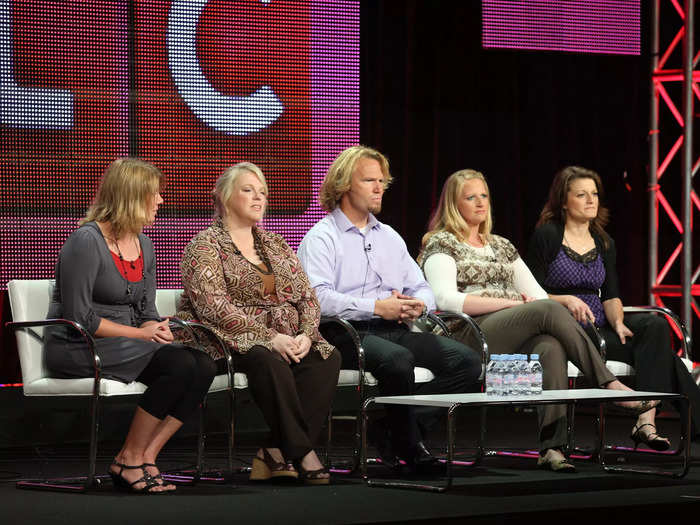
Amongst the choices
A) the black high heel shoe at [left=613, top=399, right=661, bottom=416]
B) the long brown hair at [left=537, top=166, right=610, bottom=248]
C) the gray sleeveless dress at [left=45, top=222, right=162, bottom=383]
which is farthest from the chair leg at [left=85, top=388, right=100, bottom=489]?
the long brown hair at [left=537, top=166, right=610, bottom=248]

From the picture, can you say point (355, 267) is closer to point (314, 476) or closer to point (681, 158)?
point (314, 476)

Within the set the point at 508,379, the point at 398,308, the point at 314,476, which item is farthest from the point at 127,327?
the point at 508,379

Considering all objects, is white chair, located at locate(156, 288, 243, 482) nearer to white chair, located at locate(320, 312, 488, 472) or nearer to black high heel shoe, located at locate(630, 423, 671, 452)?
white chair, located at locate(320, 312, 488, 472)

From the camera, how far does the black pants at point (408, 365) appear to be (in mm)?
4551

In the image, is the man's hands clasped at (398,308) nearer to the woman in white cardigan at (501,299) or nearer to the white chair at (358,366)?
the white chair at (358,366)

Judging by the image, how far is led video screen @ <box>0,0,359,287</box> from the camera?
562 centimetres

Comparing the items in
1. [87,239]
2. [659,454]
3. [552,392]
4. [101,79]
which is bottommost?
[659,454]

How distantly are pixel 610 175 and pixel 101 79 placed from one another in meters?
3.14

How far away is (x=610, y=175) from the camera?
23.8 ft

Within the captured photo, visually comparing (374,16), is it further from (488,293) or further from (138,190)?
(138,190)

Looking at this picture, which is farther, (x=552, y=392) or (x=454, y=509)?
(x=552, y=392)

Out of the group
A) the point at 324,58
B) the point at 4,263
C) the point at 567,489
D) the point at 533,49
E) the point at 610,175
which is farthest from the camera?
the point at 610,175

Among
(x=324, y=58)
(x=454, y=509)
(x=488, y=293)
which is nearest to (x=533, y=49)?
(x=324, y=58)

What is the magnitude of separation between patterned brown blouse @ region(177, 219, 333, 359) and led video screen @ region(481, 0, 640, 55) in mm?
2490
